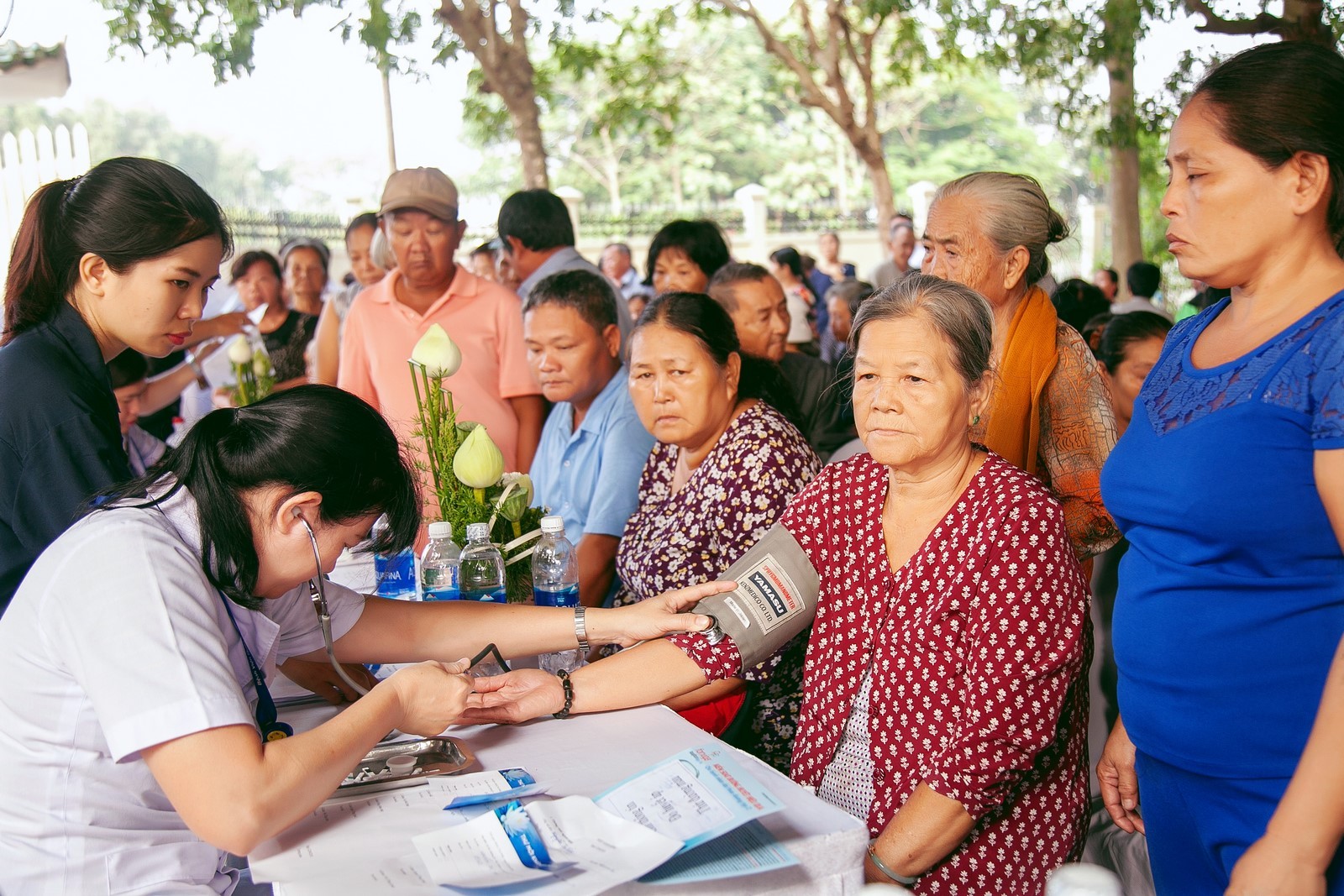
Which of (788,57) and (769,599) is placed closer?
(769,599)

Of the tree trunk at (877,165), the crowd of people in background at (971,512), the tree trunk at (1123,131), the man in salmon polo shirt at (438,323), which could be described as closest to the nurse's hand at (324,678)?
the crowd of people in background at (971,512)

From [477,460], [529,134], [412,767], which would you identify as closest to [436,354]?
[477,460]

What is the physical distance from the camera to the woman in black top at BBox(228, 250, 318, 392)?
498 centimetres

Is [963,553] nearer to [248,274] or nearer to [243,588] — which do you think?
[243,588]

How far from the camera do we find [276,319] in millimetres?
6258

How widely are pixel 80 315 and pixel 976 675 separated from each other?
1.64 metres

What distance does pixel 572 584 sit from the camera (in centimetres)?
237

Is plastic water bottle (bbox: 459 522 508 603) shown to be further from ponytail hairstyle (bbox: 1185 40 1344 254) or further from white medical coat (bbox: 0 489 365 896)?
ponytail hairstyle (bbox: 1185 40 1344 254)

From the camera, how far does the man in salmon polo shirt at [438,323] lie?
3.74m

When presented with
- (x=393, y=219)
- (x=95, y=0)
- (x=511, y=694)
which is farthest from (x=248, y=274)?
(x=511, y=694)

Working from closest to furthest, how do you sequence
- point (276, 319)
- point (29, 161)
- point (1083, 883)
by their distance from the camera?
point (1083, 883)
point (276, 319)
point (29, 161)

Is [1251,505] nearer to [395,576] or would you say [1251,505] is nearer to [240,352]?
[395,576]

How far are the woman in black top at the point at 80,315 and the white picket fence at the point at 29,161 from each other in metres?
8.27

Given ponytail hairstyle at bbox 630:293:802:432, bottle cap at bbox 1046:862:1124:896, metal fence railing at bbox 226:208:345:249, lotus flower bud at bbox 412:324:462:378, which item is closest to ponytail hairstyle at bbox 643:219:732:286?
ponytail hairstyle at bbox 630:293:802:432
